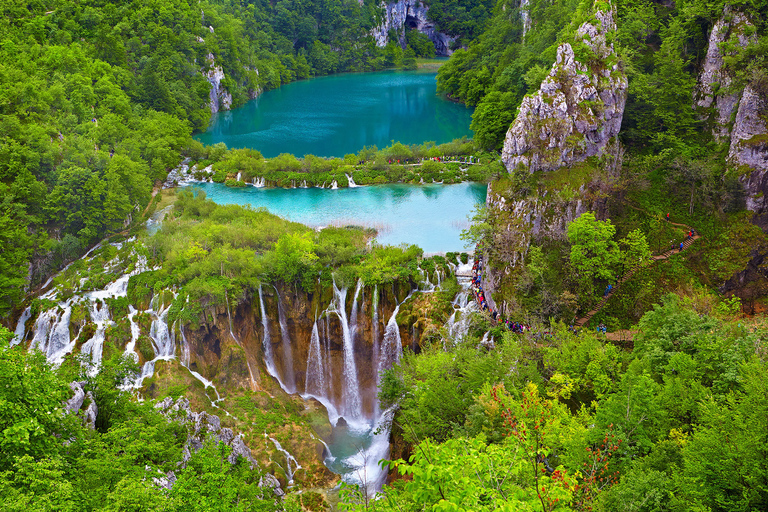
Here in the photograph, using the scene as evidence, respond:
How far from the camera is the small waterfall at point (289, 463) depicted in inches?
1006

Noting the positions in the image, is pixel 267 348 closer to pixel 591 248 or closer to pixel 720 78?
pixel 591 248

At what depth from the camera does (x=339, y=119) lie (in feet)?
258

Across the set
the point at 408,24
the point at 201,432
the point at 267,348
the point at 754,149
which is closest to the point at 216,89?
the point at 267,348

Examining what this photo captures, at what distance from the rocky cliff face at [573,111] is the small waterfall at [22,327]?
30.0 metres

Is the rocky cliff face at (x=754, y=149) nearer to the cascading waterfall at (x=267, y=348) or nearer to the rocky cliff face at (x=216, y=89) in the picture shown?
the cascading waterfall at (x=267, y=348)

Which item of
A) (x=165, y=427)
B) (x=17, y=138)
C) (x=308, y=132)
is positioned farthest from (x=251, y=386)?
(x=308, y=132)

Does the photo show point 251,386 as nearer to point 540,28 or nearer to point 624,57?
point 624,57

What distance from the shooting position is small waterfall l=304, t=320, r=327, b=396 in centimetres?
3166

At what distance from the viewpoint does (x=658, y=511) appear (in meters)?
12.7

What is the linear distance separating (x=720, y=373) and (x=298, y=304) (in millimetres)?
21546

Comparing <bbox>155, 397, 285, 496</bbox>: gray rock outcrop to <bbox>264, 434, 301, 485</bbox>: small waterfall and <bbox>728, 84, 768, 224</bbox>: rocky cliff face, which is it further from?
<bbox>728, 84, 768, 224</bbox>: rocky cliff face

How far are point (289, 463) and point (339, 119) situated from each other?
198 ft

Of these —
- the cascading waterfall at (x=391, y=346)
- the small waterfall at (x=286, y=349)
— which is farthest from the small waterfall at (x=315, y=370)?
the cascading waterfall at (x=391, y=346)

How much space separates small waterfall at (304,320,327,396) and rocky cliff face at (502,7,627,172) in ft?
51.0
